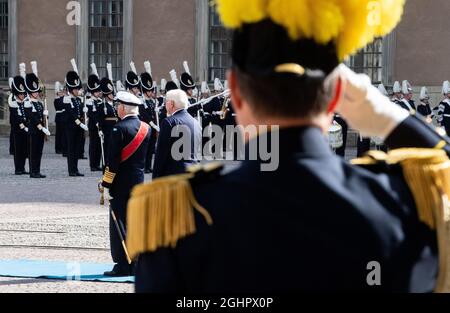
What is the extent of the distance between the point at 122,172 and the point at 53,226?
277 centimetres

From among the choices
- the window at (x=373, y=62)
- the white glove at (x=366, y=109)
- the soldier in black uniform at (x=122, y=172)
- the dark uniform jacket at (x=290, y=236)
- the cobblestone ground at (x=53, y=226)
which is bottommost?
the cobblestone ground at (x=53, y=226)

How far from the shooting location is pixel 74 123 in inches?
758

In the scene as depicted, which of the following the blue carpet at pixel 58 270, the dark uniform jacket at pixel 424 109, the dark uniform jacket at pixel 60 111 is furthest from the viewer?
the dark uniform jacket at pixel 424 109

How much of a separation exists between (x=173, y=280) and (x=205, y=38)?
1070 inches

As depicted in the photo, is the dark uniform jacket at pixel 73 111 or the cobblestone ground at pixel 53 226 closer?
the cobblestone ground at pixel 53 226

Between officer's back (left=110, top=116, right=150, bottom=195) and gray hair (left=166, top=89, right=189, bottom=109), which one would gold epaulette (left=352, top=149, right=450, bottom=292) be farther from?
gray hair (left=166, top=89, right=189, bottom=109)

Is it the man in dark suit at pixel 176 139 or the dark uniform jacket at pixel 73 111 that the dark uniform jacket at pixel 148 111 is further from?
the man in dark suit at pixel 176 139

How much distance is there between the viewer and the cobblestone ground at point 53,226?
7.41m

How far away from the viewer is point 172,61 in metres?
28.8

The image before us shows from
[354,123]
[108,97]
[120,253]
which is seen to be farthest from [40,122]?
[354,123]

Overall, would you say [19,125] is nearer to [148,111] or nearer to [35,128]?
[35,128]

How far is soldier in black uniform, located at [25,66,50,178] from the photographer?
57.1 ft

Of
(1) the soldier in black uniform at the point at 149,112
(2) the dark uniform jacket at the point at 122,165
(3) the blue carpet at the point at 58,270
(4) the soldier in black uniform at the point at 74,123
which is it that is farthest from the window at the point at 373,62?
(3) the blue carpet at the point at 58,270

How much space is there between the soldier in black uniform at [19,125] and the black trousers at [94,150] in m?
1.35
